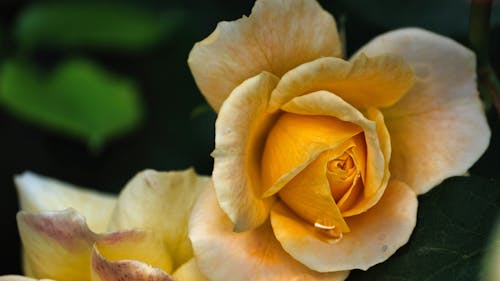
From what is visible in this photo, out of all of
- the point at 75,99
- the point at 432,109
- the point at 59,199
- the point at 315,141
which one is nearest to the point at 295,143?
the point at 315,141

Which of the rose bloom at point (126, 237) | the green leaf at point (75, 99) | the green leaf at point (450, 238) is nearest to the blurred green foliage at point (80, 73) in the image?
the green leaf at point (75, 99)

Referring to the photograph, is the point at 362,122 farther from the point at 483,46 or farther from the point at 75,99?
the point at 75,99

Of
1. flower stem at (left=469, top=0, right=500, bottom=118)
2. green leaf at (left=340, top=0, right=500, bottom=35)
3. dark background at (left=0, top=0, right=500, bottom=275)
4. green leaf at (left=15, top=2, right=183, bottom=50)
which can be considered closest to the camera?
flower stem at (left=469, top=0, right=500, bottom=118)

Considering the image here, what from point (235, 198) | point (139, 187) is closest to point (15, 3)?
point (139, 187)

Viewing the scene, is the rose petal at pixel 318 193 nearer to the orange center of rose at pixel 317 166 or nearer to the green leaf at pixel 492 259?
the orange center of rose at pixel 317 166

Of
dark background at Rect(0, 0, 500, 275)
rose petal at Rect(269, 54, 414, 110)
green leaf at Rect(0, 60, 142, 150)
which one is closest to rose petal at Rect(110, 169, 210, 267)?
rose petal at Rect(269, 54, 414, 110)

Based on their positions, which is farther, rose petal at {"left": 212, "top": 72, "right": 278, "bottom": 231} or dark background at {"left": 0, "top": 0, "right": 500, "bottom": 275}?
dark background at {"left": 0, "top": 0, "right": 500, "bottom": 275}

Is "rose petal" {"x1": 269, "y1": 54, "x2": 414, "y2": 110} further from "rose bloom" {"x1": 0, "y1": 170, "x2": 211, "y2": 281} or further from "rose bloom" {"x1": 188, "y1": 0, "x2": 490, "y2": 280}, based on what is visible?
"rose bloom" {"x1": 0, "y1": 170, "x2": 211, "y2": 281}
